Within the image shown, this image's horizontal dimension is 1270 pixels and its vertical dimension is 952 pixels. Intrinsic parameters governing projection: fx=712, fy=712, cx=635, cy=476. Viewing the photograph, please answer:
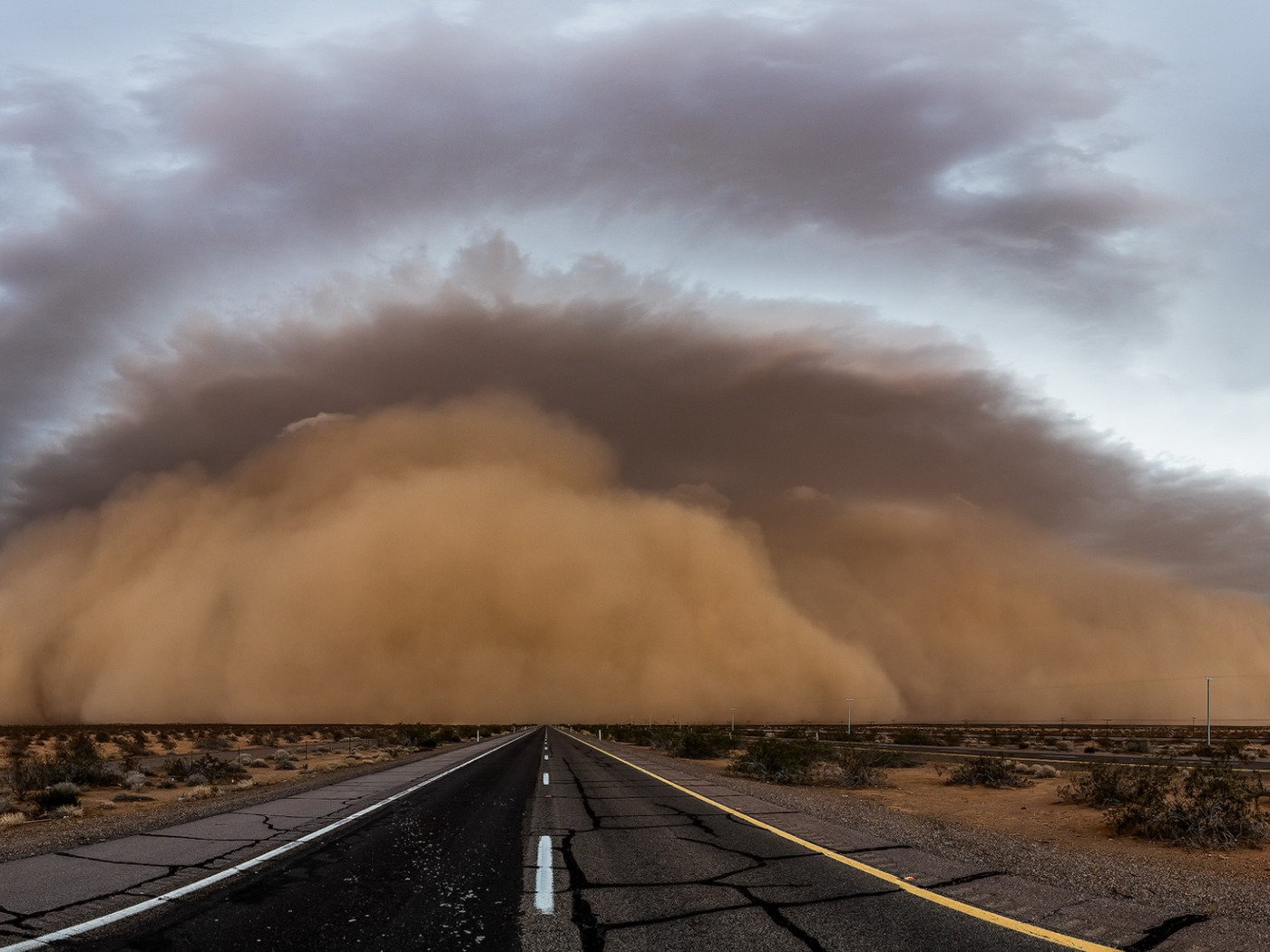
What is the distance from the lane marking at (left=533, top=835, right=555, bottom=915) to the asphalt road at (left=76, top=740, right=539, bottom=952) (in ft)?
0.60

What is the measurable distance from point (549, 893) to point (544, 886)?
273 mm

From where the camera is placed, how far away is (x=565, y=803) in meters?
12.8

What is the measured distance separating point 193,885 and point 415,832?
11.1 ft

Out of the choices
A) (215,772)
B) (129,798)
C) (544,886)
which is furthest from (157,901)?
(215,772)

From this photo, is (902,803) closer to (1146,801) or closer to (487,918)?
(1146,801)

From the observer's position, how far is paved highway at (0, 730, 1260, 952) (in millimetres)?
4785

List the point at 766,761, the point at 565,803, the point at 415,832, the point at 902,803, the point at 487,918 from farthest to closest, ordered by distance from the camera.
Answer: the point at 766,761 < the point at 902,803 < the point at 565,803 < the point at 415,832 < the point at 487,918

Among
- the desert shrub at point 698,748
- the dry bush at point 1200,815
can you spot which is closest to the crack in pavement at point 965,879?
the dry bush at point 1200,815

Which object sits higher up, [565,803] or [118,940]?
[118,940]

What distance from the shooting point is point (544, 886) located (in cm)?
626

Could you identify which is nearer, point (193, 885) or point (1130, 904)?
point (1130, 904)

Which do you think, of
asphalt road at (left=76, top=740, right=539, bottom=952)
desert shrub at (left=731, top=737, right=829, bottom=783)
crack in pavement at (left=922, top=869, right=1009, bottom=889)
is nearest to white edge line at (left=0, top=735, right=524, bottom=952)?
asphalt road at (left=76, top=740, right=539, bottom=952)

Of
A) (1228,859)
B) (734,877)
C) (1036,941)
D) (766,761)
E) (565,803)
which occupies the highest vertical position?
(1036,941)

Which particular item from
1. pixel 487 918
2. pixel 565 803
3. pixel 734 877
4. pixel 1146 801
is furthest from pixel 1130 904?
pixel 565 803
